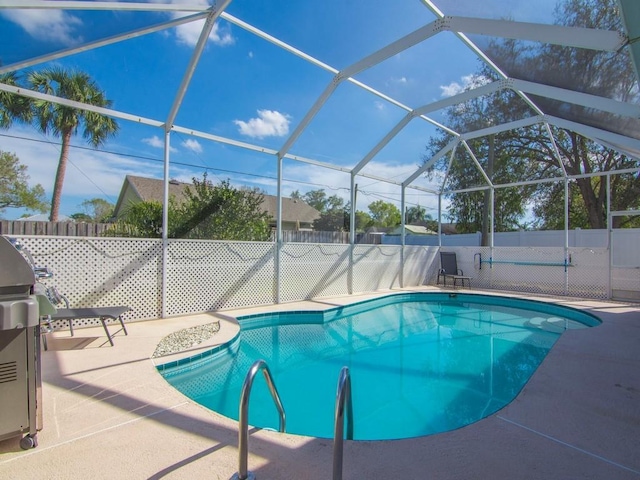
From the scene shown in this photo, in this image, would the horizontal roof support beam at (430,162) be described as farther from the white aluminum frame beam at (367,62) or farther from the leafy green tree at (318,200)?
the white aluminum frame beam at (367,62)

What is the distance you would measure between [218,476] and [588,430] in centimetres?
263

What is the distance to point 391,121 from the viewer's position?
27.3 ft

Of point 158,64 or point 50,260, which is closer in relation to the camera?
point 50,260

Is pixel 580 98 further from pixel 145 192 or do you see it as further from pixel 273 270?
pixel 145 192

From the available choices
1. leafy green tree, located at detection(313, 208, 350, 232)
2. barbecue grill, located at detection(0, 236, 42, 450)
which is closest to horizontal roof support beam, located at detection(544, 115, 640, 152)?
barbecue grill, located at detection(0, 236, 42, 450)

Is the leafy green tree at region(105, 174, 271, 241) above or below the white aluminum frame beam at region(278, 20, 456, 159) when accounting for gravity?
below

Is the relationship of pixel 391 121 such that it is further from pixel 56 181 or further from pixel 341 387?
pixel 56 181

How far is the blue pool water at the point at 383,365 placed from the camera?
3.34 metres

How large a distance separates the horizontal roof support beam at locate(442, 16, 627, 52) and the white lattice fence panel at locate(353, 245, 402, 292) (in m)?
6.38

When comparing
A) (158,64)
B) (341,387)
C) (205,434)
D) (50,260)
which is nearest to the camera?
(341,387)

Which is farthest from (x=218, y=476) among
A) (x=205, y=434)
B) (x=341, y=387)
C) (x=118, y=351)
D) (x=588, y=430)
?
(x=118, y=351)

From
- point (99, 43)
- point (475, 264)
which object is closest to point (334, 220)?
point (475, 264)

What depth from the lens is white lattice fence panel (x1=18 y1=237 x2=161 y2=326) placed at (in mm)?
5074

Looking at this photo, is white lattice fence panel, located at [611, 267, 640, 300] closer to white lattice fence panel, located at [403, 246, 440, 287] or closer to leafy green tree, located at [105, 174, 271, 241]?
white lattice fence panel, located at [403, 246, 440, 287]
